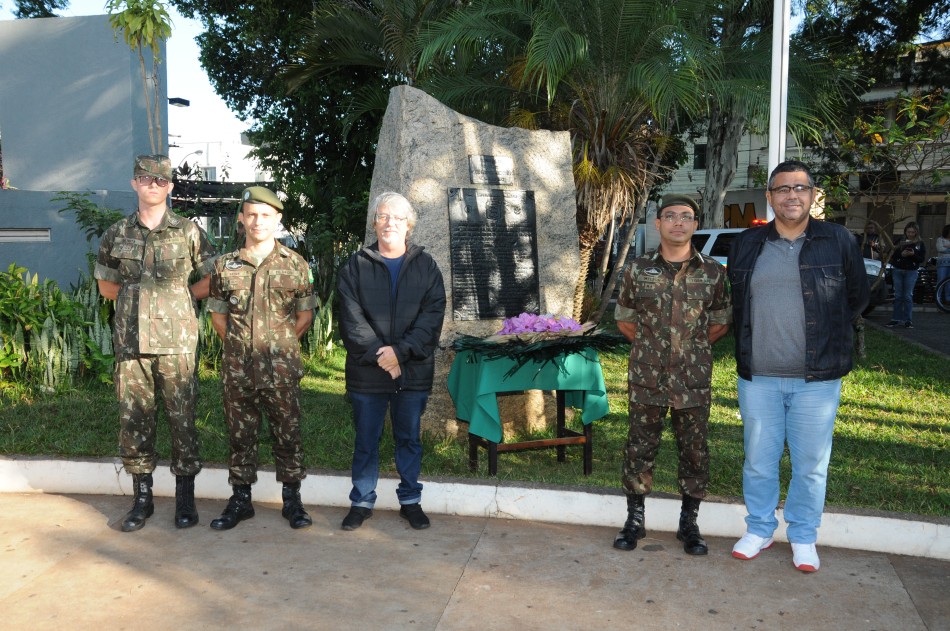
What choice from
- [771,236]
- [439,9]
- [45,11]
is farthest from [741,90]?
[45,11]

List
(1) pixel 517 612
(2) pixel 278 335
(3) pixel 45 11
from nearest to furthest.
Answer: (1) pixel 517 612 → (2) pixel 278 335 → (3) pixel 45 11

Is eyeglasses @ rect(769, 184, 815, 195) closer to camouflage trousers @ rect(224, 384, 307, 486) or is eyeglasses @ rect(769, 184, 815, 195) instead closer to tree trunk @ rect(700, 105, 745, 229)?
camouflage trousers @ rect(224, 384, 307, 486)

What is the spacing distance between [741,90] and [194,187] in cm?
862

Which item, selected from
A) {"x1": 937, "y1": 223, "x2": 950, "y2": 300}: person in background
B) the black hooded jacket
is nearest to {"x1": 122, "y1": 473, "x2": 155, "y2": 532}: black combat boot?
the black hooded jacket

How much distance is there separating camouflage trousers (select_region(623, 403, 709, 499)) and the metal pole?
3206 millimetres

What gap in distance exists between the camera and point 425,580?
3928 millimetres

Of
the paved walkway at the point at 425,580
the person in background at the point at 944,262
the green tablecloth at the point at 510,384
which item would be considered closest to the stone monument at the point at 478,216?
the green tablecloth at the point at 510,384

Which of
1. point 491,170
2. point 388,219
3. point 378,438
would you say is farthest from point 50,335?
point 388,219

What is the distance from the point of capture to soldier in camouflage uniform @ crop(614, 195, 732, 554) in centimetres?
417

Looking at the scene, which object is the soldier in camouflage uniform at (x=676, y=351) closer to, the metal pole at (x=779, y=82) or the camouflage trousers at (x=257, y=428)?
the camouflage trousers at (x=257, y=428)

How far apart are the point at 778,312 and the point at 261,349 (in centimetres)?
257

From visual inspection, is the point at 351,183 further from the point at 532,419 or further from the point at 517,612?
the point at 517,612

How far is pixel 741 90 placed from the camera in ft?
30.7

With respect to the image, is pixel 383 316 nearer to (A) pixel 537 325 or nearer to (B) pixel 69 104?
(A) pixel 537 325
